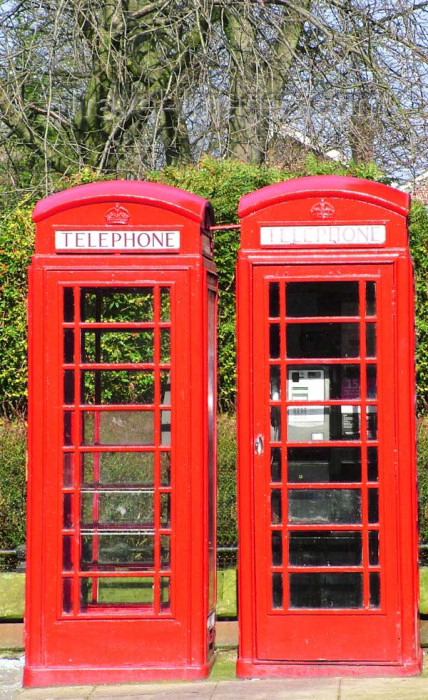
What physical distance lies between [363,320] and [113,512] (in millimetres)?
1683

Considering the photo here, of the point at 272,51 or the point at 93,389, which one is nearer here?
the point at 93,389

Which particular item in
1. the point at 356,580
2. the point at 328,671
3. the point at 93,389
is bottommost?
the point at 328,671

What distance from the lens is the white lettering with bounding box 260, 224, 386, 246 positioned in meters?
5.27

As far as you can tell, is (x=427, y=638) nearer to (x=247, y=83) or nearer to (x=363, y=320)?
(x=363, y=320)

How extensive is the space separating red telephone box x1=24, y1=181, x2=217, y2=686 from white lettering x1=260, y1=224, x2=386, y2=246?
38 centimetres

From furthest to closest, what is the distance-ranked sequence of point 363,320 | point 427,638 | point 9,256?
point 9,256, point 427,638, point 363,320

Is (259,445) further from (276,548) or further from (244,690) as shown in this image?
(244,690)

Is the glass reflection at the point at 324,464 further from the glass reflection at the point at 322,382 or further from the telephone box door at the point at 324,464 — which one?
the glass reflection at the point at 322,382

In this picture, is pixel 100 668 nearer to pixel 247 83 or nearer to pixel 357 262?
pixel 357 262

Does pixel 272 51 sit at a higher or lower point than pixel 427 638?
higher

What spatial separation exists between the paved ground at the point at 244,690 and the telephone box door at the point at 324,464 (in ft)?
0.47

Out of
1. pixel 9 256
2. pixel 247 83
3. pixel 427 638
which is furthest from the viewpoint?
pixel 247 83

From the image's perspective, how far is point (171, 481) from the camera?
530cm

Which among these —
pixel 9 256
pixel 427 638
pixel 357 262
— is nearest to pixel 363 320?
pixel 357 262
